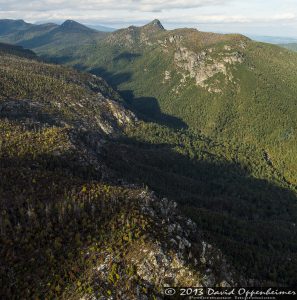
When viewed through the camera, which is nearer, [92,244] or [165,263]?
[165,263]

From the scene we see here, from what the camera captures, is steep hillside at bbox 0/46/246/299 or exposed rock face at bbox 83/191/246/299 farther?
exposed rock face at bbox 83/191/246/299

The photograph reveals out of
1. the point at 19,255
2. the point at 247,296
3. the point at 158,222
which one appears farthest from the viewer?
the point at 158,222

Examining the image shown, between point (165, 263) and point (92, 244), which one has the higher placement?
point (92, 244)

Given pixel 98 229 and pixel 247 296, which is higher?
pixel 98 229

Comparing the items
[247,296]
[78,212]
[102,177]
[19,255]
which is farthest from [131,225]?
[102,177]

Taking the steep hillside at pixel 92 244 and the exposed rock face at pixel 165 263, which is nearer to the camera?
the steep hillside at pixel 92 244

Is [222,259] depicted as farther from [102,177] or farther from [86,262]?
[102,177]

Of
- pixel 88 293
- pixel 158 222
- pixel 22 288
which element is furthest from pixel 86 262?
pixel 158 222

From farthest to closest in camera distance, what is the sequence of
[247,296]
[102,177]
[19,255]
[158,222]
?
[102,177]
[158,222]
[247,296]
[19,255]

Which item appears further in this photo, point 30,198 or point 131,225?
point 30,198

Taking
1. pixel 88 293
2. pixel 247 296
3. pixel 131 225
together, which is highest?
pixel 131 225
